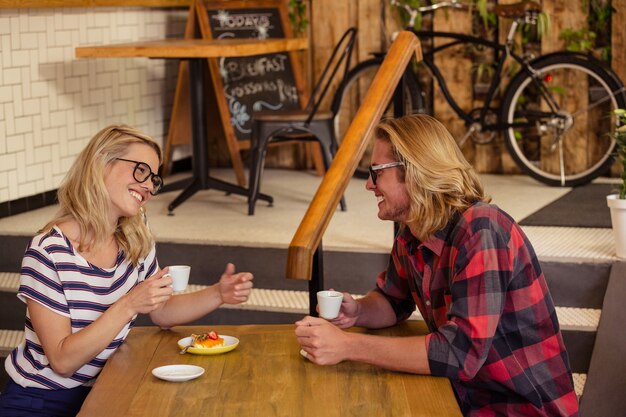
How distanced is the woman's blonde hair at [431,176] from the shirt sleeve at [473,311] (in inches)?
5.5

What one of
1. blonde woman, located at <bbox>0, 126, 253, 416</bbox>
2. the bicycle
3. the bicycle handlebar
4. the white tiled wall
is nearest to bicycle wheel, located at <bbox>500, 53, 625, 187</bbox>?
the bicycle

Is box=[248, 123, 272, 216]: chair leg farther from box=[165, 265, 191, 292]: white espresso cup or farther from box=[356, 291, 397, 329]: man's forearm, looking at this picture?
box=[165, 265, 191, 292]: white espresso cup

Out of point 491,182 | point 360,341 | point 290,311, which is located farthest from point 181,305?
point 491,182

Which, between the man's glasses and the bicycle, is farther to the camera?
the bicycle

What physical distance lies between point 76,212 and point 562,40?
4.21 meters

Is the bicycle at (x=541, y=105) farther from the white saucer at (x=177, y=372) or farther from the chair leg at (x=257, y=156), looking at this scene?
the white saucer at (x=177, y=372)

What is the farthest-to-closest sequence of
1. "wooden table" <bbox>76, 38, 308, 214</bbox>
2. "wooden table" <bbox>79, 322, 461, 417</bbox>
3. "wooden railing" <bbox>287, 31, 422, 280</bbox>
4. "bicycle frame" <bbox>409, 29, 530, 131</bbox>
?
"bicycle frame" <bbox>409, 29, 530, 131</bbox>, "wooden table" <bbox>76, 38, 308, 214</bbox>, "wooden railing" <bbox>287, 31, 422, 280</bbox>, "wooden table" <bbox>79, 322, 461, 417</bbox>

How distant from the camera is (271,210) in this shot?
5480 mm

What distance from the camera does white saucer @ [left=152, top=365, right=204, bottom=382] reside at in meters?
2.18

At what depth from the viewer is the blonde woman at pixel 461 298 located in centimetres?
224

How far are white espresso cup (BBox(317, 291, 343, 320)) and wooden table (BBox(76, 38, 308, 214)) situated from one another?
289 cm

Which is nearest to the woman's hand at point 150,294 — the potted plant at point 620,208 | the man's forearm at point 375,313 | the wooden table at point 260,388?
the wooden table at point 260,388

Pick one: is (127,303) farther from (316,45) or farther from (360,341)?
(316,45)

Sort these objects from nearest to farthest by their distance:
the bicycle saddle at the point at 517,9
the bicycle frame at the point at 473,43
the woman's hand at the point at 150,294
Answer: the woman's hand at the point at 150,294 → the bicycle saddle at the point at 517,9 → the bicycle frame at the point at 473,43
